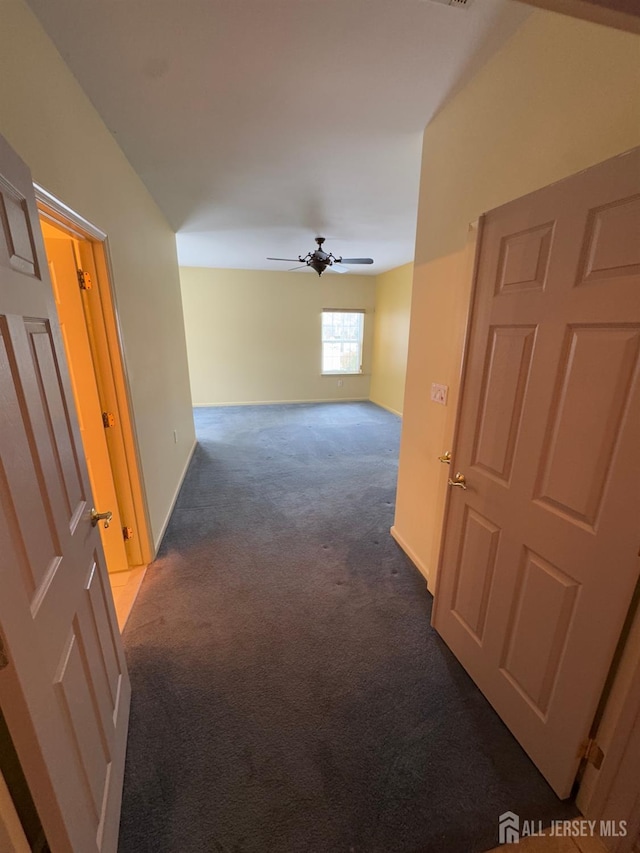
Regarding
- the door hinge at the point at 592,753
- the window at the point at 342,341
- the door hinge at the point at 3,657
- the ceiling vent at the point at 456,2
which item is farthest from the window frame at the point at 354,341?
the door hinge at the point at 3,657

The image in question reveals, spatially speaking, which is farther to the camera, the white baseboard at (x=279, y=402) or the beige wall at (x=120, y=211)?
the white baseboard at (x=279, y=402)

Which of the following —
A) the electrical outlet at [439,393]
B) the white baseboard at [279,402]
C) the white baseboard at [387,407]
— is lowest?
the white baseboard at [387,407]

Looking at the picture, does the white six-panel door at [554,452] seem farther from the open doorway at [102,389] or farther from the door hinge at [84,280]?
the door hinge at [84,280]

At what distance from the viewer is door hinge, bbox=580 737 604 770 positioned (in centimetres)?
108

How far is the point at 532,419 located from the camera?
115 centimetres

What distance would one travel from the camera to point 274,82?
1.57 m

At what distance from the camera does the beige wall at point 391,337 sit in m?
5.96

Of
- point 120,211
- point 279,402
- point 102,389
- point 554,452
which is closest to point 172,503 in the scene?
point 102,389

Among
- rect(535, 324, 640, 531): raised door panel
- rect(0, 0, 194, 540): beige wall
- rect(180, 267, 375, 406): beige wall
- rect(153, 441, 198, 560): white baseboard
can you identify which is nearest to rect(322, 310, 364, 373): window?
rect(180, 267, 375, 406): beige wall

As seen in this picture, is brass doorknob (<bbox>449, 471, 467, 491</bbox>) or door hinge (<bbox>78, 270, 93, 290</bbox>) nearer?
brass doorknob (<bbox>449, 471, 467, 491</bbox>)

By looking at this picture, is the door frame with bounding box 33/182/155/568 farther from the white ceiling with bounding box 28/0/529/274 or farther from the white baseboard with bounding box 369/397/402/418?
the white baseboard with bounding box 369/397/402/418

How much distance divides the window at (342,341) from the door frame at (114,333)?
5387 millimetres

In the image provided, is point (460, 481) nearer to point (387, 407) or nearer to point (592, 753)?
point (592, 753)

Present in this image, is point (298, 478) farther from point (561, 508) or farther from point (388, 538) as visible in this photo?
point (561, 508)
